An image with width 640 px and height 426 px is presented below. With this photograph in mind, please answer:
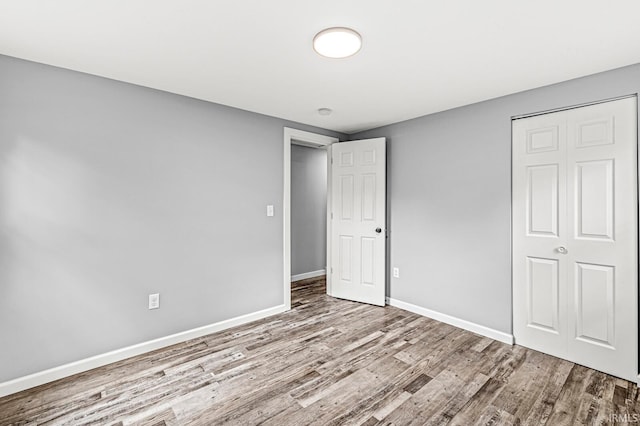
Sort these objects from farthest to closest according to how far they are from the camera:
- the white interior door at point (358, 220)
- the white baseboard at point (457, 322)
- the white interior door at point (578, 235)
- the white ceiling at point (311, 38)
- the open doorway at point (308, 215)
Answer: the open doorway at point (308, 215) < the white interior door at point (358, 220) < the white baseboard at point (457, 322) < the white interior door at point (578, 235) < the white ceiling at point (311, 38)

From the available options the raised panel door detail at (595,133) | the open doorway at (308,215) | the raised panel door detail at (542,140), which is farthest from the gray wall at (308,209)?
the raised panel door detail at (595,133)

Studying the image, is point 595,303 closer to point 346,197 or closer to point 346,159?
point 346,197

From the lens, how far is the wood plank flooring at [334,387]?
1.83 metres

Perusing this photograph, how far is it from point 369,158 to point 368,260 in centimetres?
132

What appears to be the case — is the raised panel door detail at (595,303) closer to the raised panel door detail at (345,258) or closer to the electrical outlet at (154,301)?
the raised panel door detail at (345,258)

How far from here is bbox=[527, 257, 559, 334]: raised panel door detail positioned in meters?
2.55

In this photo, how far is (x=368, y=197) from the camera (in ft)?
12.6

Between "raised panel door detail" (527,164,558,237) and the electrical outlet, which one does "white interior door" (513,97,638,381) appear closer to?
"raised panel door detail" (527,164,558,237)

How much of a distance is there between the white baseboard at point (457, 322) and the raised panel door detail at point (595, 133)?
1.79 metres

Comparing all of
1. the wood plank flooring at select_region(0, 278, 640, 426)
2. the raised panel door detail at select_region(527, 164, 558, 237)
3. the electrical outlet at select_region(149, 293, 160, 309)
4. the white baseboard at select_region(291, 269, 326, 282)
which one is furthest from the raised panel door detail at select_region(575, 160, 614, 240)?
the white baseboard at select_region(291, 269, 326, 282)

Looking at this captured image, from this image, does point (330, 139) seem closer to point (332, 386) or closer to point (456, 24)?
point (456, 24)

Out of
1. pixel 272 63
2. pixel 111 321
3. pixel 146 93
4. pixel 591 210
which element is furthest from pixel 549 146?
pixel 111 321

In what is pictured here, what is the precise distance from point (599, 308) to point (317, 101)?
9.68ft

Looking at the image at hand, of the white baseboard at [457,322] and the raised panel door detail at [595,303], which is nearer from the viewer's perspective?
the raised panel door detail at [595,303]
